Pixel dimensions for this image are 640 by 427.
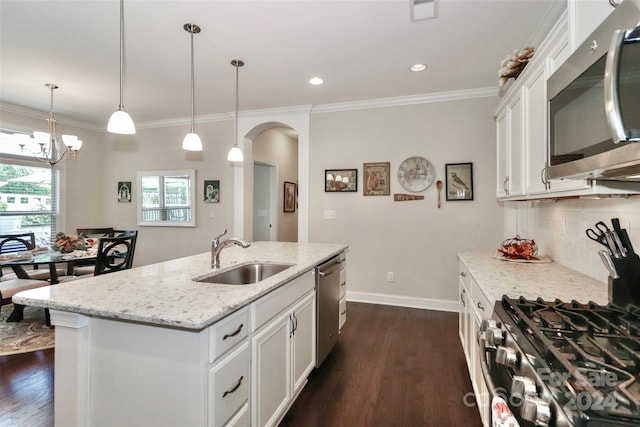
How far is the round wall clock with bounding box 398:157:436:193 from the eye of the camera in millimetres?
3957

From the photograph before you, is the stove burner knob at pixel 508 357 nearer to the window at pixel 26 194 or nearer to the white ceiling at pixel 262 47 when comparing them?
the white ceiling at pixel 262 47

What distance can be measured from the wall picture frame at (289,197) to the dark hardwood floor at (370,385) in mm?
3613

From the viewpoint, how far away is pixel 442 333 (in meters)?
3.19

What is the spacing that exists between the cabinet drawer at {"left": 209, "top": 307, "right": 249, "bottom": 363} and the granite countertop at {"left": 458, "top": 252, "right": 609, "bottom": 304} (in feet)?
3.81

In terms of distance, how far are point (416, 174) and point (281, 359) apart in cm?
299

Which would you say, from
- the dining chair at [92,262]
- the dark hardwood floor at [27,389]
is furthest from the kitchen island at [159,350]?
the dining chair at [92,262]

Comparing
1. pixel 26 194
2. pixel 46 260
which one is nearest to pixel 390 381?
pixel 46 260

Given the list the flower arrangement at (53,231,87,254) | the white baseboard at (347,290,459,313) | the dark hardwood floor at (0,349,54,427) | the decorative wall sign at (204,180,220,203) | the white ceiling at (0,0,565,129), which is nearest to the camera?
the dark hardwood floor at (0,349,54,427)

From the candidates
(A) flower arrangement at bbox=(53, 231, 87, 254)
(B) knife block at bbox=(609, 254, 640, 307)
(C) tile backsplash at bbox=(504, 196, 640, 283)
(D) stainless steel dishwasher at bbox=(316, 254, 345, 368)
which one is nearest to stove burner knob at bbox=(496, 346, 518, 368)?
(B) knife block at bbox=(609, 254, 640, 307)

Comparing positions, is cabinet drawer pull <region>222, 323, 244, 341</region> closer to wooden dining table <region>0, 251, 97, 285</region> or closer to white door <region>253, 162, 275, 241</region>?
wooden dining table <region>0, 251, 97, 285</region>

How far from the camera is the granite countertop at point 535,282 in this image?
1.51 metres

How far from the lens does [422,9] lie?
2.22 metres

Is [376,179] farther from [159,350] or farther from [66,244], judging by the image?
[66,244]

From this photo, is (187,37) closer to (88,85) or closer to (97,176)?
(88,85)
